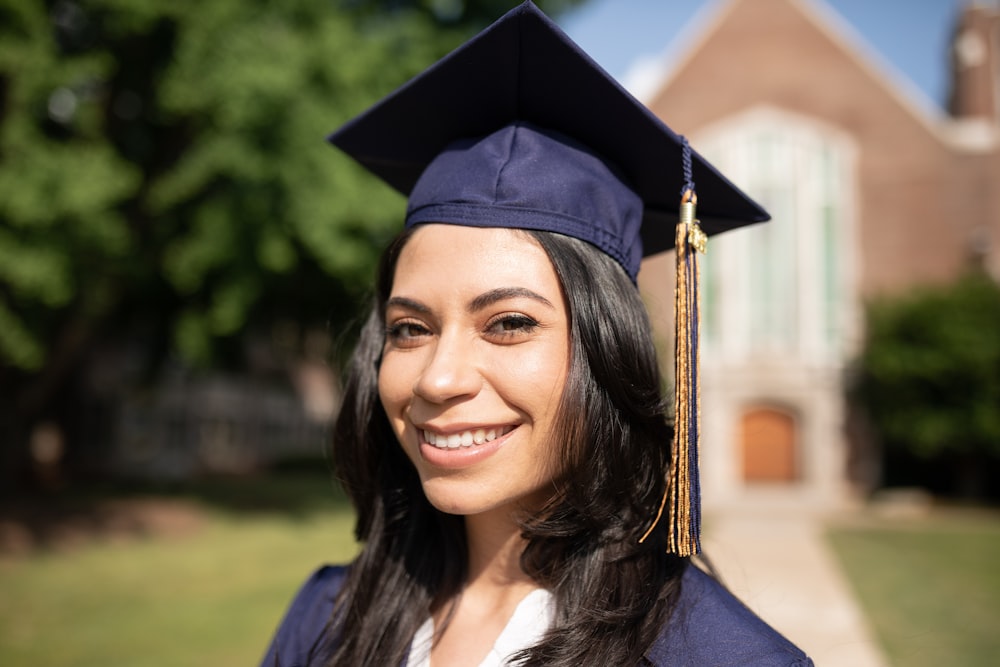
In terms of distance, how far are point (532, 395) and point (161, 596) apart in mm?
7040

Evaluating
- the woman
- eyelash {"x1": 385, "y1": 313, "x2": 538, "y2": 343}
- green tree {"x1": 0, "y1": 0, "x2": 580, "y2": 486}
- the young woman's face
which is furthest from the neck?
green tree {"x1": 0, "y1": 0, "x2": 580, "y2": 486}

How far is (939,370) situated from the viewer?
51.5ft

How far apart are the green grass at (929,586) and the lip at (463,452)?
181 inches

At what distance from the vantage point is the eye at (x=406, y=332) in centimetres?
144

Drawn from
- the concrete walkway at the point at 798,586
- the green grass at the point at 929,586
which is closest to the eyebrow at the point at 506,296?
the concrete walkway at the point at 798,586

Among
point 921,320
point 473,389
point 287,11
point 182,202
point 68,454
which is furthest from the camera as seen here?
point 68,454

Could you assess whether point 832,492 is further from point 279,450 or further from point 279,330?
point 279,450

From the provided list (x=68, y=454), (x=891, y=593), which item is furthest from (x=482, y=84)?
(x=68, y=454)

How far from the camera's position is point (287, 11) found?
28.3 ft

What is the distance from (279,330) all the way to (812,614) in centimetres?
1168

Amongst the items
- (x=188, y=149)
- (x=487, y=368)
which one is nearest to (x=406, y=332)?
(x=487, y=368)

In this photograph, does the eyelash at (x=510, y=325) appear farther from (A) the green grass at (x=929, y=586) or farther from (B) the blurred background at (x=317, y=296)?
(A) the green grass at (x=929, y=586)

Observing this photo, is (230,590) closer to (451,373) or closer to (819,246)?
(451,373)

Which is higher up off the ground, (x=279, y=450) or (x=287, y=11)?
(x=287, y=11)
